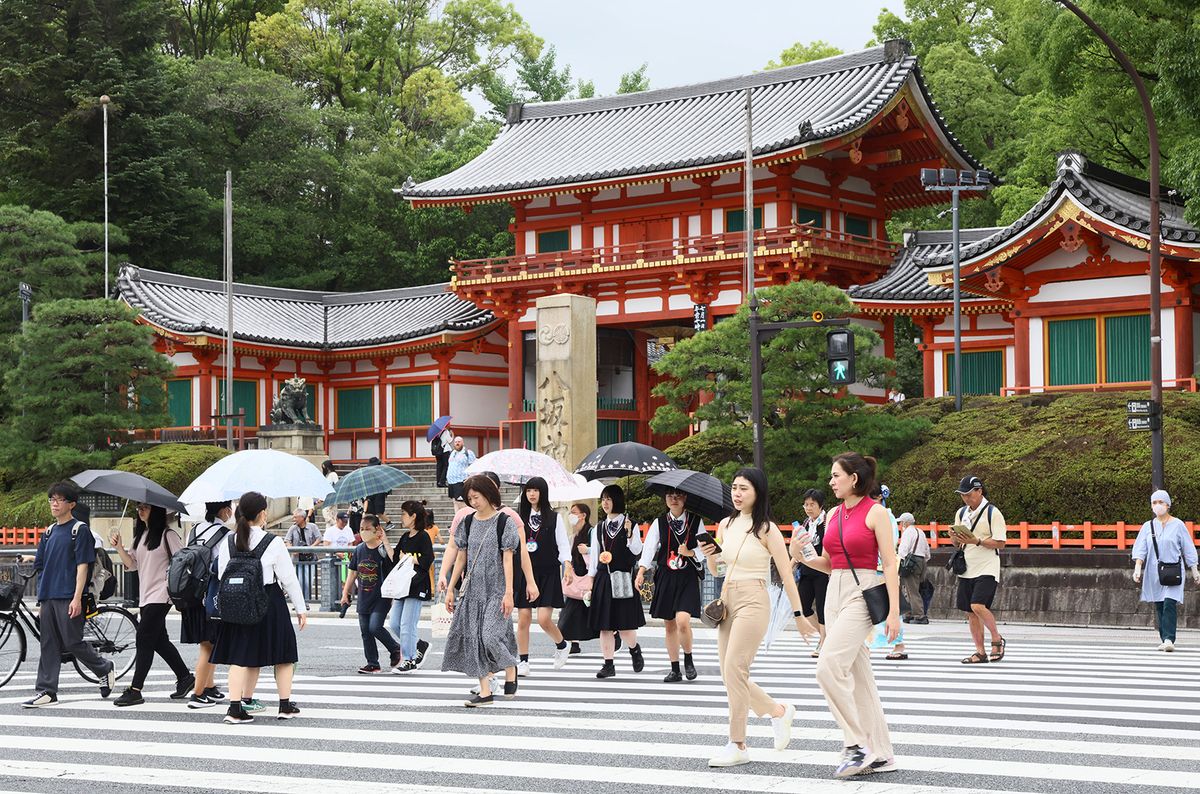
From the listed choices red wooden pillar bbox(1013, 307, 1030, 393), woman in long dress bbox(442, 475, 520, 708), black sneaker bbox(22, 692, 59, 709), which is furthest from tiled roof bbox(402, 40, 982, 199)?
black sneaker bbox(22, 692, 59, 709)

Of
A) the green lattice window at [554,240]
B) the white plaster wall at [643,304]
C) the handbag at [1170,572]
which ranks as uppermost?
the green lattice window at [554,240]

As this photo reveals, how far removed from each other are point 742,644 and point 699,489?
323cm

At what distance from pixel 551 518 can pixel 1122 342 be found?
708 inches

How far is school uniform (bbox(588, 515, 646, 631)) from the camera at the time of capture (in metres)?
13.1

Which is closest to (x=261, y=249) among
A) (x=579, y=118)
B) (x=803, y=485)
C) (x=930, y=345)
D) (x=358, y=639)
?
(x=579, y=118)

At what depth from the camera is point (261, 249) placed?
1932 inches

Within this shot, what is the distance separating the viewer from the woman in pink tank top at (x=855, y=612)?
7680mm

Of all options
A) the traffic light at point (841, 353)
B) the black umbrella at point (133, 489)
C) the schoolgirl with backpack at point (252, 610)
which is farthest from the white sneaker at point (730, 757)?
the traffic light at point (841, 353)

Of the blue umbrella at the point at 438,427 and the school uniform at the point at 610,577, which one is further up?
the blue umbrella at the point at 438,427

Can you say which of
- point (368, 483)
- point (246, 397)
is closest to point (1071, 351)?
point (368, 483)

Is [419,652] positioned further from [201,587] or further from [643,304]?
[643,304]

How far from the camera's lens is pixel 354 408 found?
4309 centimetres

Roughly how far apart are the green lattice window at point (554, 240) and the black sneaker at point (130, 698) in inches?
1104

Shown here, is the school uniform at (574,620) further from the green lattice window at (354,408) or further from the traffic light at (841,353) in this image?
the green lattice window at (354,408)
